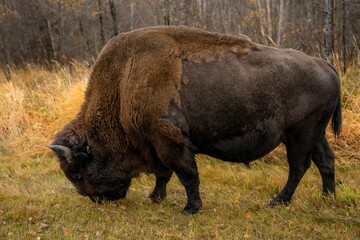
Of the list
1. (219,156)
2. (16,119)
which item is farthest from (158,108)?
(16,119)

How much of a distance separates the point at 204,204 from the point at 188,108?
1367 mm

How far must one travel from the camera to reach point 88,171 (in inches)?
199

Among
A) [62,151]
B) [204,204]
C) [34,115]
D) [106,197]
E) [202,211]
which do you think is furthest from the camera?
[34,115]

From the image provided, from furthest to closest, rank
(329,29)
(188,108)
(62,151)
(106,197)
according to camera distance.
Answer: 1. (329,29)
2. (106,197)
3. (62,151)
4. (188,108)

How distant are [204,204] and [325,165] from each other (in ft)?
5.17

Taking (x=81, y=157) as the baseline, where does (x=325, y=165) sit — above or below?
below

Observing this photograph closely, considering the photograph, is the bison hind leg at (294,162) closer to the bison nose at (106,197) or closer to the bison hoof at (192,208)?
the bison hoof at (192,208)

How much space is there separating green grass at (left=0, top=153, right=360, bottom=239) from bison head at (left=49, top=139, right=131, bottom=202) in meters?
0.26

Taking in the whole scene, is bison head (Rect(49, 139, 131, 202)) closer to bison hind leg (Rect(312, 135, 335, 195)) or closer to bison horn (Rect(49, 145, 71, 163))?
bison horn (Rect(49, 145, 71, 163))

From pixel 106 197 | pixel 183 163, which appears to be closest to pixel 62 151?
pixel 106 197

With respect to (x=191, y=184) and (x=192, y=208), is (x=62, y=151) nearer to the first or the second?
(x=191, y=184)

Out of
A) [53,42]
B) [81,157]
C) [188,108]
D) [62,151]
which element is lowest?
[53,42]

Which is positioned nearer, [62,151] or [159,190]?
[62,151]

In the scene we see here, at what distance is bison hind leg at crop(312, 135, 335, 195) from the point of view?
5332 mm
